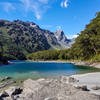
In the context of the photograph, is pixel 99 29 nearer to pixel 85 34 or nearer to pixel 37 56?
pixel 85 34

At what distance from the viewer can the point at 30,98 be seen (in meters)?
10.2

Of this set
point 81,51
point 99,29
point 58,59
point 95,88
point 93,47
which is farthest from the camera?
point 58,59

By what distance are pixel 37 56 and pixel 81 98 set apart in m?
161

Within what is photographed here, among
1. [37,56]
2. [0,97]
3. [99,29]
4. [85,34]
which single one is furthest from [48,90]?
[37,56]

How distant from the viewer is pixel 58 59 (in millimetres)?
143250

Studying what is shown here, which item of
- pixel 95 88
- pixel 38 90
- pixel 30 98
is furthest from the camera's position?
pixel 95 88

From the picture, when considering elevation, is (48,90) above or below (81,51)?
below

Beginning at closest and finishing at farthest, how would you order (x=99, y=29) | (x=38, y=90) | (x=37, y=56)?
(x=38, y=90), (x=99, y=29), (x=37, y=56)

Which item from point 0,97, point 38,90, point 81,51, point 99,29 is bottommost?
point 0,97

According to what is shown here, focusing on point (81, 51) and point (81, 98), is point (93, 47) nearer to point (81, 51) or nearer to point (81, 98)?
point (81, 51)

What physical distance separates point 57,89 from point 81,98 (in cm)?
311

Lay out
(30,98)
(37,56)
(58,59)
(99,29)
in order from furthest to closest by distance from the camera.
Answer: (37,56)
(58,59)
(99,29)
(30,98)

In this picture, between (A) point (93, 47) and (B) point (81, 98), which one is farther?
(A) point (93, 47)

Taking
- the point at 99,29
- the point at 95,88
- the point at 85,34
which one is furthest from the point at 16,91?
the point at 85,34
